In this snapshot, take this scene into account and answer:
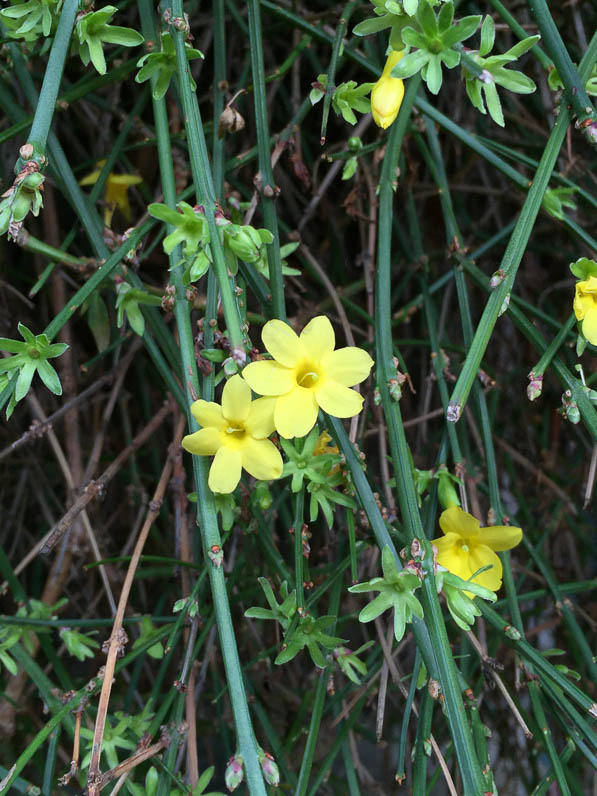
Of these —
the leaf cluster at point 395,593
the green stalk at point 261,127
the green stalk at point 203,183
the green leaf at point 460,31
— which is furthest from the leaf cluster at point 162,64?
the leaf cluster at point 395,593

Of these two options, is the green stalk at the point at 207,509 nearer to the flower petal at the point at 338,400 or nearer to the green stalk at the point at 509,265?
the flower petal at the point at 338,400

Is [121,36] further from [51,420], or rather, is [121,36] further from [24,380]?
[51,420]

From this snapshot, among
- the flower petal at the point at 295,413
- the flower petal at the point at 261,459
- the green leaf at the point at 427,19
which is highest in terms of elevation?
the green leaf at the point at 427,19

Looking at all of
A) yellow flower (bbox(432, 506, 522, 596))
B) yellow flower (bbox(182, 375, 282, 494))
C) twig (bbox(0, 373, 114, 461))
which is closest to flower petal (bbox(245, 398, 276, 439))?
yellow flower (bbox(182, 375, 282, 494))

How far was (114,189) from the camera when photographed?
116 cm

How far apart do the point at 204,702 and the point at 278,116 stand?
102 centimetres

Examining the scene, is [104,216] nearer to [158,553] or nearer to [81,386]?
[81,386]

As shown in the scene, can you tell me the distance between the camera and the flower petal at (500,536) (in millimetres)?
765

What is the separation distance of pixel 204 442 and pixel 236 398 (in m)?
0.04

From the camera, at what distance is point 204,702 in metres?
1.34

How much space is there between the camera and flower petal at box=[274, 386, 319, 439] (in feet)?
1.99

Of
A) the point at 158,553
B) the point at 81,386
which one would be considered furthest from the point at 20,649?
the point at 81,386

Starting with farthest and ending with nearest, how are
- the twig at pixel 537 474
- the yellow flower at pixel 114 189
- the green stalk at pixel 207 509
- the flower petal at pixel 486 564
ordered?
the twig at pixel 537 474
the yellow flower at pixel 114 189
the flower petal at pixel 486 564
the green stalk at pixel 207 509

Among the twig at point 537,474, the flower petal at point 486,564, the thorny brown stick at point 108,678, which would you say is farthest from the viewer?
the twig at point 537,474
